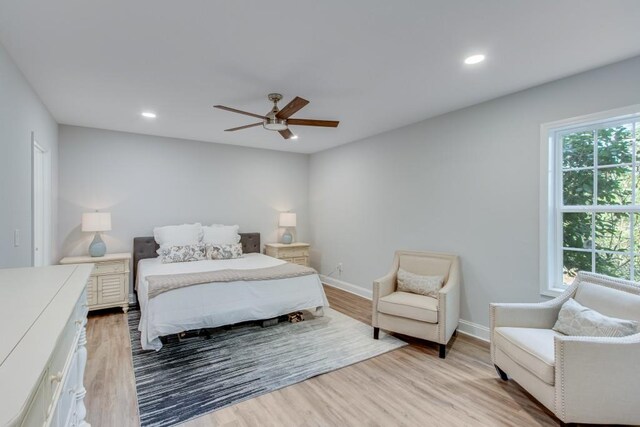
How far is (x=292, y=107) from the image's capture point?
272 cm

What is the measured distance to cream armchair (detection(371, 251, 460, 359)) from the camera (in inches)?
118

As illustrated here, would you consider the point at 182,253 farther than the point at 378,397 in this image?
Yes

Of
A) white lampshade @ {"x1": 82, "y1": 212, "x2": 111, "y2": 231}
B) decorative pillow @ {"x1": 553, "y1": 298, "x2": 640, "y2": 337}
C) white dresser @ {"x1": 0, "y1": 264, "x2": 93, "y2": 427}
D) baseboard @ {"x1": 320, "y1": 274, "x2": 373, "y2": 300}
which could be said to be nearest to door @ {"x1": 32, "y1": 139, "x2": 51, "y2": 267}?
white lampshade @ {"x1": 82, "y1": 212, "x2": 111, "y2": 231}

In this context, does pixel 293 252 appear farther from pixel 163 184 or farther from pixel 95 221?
pixel 95 221

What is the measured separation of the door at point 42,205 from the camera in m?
3.50

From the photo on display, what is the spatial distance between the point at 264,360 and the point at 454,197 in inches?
107

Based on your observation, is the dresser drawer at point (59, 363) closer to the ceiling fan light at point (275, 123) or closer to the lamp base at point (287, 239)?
the ceiling fan light at point (275, 123)

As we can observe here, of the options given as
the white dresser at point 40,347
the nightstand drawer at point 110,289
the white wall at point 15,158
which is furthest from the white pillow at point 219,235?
the white dresser at point 40,347

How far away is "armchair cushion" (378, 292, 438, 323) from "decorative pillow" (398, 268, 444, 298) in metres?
0.06

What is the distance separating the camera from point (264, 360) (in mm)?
2904

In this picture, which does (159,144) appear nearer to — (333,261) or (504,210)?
(333,261)

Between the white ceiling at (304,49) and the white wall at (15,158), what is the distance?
0.18 metres

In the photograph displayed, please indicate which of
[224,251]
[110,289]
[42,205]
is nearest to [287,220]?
[224,251]

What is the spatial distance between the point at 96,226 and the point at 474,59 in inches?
184
